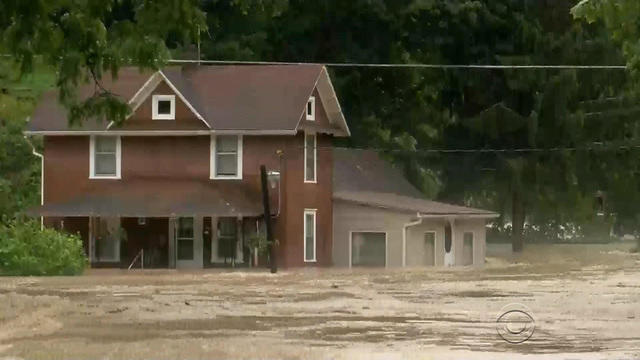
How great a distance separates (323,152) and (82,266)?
1178 centimetres

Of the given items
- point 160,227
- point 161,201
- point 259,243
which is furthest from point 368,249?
point 161,201

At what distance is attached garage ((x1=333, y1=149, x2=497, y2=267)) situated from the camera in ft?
A: 198

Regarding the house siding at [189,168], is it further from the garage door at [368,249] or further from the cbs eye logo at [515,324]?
the cbs eye logo at [515,324]

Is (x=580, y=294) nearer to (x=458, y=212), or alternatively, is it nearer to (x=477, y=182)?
(x=458, y=212)

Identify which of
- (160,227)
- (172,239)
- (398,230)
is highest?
(160,227)

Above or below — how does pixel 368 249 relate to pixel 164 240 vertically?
below

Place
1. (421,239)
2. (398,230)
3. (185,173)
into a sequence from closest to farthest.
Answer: (185,173) → (398,230) → (421,239)

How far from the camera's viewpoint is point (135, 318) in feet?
99.8

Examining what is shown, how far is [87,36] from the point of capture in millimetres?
18234

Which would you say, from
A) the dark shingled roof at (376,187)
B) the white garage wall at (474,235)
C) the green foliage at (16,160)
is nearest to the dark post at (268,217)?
the dark shingled roof at (376,187)

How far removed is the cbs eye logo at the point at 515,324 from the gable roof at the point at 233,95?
943 inches

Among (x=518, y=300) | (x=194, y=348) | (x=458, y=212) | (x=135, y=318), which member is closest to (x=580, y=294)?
(x=518, y=300)

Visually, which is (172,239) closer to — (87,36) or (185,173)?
(185,173)

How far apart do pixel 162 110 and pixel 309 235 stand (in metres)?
7.59
